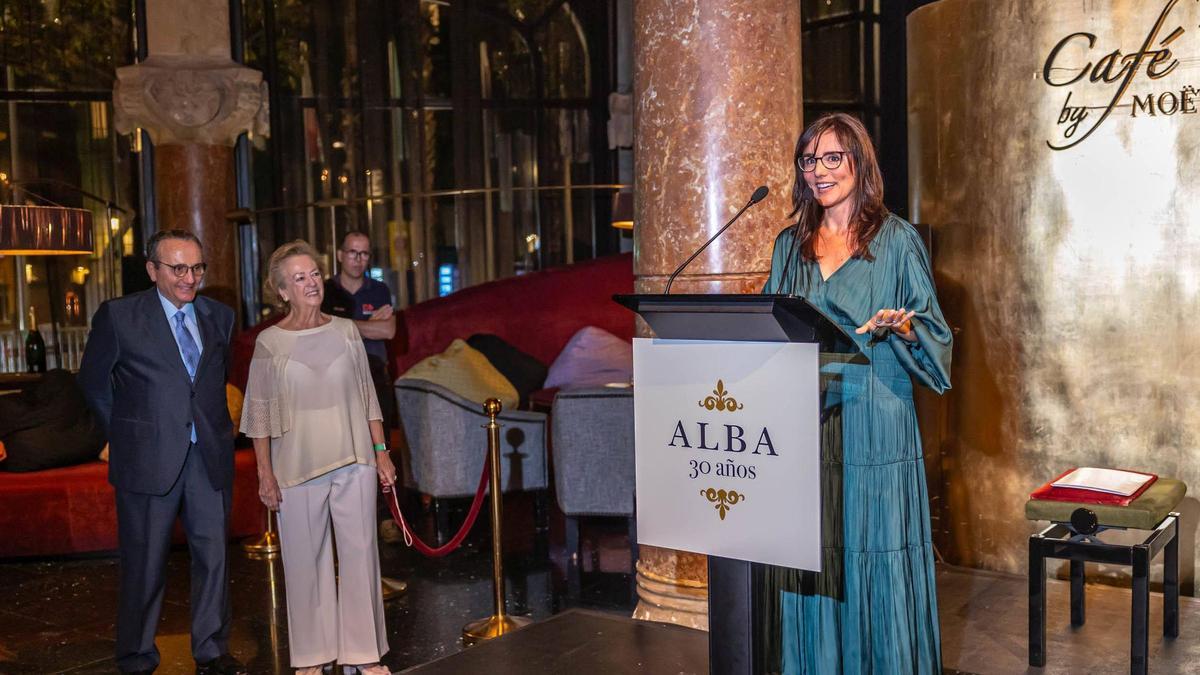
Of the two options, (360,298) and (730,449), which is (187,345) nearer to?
(360,298)

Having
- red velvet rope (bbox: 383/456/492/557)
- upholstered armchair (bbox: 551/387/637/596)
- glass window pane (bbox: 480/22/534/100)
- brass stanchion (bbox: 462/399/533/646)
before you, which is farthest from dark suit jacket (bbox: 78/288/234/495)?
glass window pane (bbox: 480/22/534/100)

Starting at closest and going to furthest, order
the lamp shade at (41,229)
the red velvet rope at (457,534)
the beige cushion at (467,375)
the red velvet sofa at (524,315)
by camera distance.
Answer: the red velvet rope at (457,534) < the lamp shade at (41,229) < the beige cushion at (467,375) < the red velvet sofa at (524,315)

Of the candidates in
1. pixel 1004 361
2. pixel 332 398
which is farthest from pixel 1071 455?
pixel 332 398

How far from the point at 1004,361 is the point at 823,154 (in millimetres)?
2490

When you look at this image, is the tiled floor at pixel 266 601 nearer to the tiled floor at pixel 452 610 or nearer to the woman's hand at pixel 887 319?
the tiled floor at pixel 452 610

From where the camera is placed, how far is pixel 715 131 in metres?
3.72

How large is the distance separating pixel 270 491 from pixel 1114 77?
11.2 ft

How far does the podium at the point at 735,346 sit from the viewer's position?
7.16 feet

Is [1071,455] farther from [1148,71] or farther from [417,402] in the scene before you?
[417,402]

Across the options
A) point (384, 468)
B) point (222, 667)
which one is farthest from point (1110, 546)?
point (222, 667)

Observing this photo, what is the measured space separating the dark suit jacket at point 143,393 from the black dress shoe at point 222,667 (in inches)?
25.7

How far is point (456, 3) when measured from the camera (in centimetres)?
1105

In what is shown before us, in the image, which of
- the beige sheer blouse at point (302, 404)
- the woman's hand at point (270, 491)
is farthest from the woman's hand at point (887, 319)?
the woman's hand at point (270, 491)

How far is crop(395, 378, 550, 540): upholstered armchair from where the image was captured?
18.9 ft
